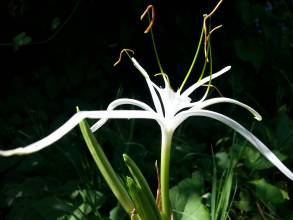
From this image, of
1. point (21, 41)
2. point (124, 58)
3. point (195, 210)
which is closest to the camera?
point (195, 210)

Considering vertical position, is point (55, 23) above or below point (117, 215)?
above

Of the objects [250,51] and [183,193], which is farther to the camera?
[250,51]

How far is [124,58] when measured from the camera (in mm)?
1987

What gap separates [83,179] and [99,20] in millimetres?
792

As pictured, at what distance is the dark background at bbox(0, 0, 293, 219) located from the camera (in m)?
1.72

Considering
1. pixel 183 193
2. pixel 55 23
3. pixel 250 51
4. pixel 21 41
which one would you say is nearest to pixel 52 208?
pixel 183 193

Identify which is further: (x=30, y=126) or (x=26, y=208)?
(x=30, y=126)

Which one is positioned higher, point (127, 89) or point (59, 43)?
point (59, 43)

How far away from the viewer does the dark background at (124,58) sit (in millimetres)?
1717

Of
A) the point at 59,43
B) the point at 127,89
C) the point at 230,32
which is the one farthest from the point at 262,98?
the point at 59,43

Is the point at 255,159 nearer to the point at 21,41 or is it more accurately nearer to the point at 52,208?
the point at 52,208

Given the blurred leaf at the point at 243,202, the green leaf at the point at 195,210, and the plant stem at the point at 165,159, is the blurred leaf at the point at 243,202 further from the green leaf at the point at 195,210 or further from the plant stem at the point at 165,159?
the plant stem at the point at 165,159

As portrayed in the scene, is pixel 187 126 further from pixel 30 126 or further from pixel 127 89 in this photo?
pixel 30 126

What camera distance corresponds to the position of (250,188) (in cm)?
142
